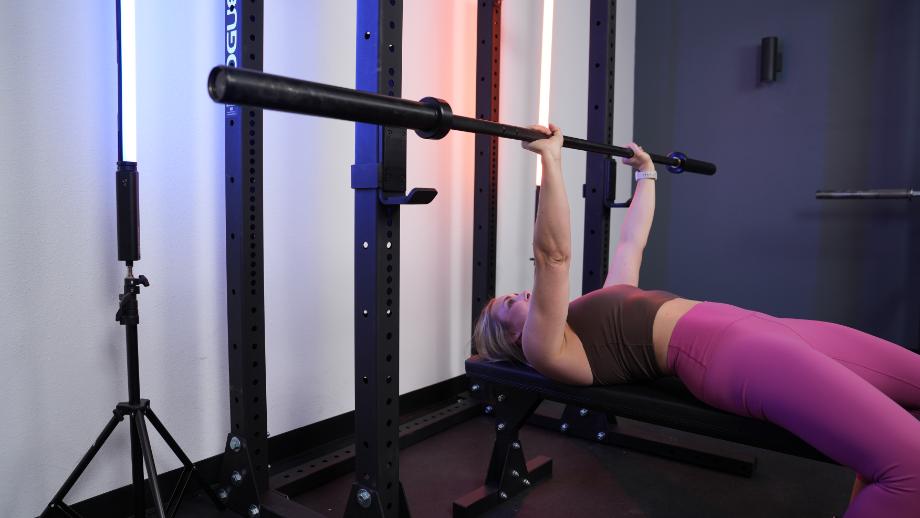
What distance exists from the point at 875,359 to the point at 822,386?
338 millimetres

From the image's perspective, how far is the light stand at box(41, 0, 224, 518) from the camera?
1422 mm

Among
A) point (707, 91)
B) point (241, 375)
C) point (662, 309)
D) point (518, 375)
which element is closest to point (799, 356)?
point (662, 309)

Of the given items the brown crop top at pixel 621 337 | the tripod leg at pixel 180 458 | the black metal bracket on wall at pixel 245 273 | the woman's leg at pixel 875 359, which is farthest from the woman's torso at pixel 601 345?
the tripod leg at pixel 180 458

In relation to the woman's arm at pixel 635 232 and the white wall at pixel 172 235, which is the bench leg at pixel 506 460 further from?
the white wall at pixel 172 235

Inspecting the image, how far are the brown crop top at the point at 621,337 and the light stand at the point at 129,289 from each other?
42.6 inches

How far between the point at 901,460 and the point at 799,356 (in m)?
0.24

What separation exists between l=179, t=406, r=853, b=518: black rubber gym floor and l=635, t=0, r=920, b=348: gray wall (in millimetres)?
1411

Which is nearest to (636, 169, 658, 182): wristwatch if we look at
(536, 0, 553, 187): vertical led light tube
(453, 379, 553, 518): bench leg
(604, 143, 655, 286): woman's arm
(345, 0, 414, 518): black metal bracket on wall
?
(604, 143, 655, 286): woman's arm

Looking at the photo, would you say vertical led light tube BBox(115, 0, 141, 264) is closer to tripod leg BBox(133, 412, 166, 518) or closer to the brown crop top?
tripod leg BBox(133, 412, 166, 518)

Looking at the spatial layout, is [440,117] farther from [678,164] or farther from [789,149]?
[789,149]

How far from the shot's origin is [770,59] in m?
3.35

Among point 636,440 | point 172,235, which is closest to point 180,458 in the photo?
point 172,235

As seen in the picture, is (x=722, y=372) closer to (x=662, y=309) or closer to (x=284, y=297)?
(x=662, y=309)

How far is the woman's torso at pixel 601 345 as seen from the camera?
1535 mm
